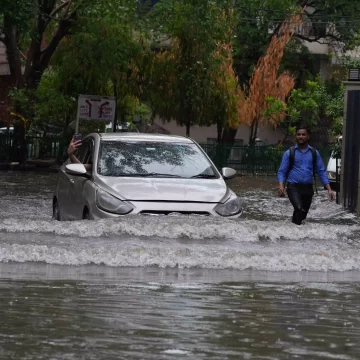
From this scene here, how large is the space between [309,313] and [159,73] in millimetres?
32186

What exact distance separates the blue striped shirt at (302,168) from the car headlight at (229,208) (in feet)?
5.29

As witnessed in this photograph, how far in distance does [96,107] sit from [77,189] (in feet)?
66.2

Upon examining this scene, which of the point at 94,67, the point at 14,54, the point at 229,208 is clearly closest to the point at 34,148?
the point at 14,54

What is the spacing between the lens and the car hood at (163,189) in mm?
13781

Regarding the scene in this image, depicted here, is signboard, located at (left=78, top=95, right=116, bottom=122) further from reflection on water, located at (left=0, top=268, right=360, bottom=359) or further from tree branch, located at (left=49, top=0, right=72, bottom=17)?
reflection on water, located at (left=0, top=268, right=360, bottom=359)

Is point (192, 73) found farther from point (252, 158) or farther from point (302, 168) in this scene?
A: point (302, 168)

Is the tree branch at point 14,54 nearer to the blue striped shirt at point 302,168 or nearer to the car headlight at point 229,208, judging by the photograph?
the blue striped shirt at point 302,168

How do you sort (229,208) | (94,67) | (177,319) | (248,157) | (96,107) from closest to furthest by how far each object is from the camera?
(177,319) → (229,208) → (96,107) → (94,67) → (248,157)

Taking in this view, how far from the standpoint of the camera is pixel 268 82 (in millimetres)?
48844

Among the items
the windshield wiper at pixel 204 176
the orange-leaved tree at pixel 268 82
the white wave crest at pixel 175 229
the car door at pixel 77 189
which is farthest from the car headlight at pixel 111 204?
the orange-leaved tree at pixel 268 82

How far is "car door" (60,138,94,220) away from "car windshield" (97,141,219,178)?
279 millimetres

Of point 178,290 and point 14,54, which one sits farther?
point 14,54

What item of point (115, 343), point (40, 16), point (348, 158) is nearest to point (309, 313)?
point (115, 343)

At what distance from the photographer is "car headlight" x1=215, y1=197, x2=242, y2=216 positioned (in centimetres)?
1400
